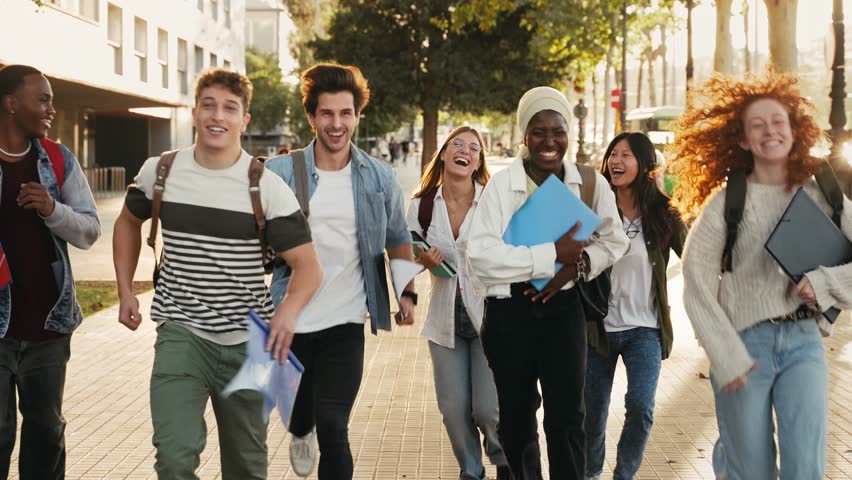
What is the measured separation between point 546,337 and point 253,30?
297 ft

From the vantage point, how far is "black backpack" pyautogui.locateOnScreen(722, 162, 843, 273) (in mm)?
4055

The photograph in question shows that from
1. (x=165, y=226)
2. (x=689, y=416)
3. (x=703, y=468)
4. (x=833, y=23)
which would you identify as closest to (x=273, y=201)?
(x=165, y=226)

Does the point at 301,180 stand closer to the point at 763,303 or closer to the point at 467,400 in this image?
the point at 467,400

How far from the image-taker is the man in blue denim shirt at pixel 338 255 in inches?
187

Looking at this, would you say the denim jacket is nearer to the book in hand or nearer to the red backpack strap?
the red backpack strap

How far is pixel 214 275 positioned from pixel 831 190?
2199 millimetres

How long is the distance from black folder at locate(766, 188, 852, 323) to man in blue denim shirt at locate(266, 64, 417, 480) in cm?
175

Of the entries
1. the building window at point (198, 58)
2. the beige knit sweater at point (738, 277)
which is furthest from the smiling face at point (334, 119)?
the building window at point (198, 58)

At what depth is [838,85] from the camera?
1316 centimetres

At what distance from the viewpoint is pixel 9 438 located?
4578mm

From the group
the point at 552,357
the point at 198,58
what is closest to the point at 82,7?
the point at 198,58

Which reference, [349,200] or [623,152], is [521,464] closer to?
[349,200]

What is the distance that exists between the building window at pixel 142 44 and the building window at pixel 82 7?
190 inches

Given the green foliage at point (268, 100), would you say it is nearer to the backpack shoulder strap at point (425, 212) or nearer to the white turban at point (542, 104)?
the backpack shoulder strap at point (425, 212)
